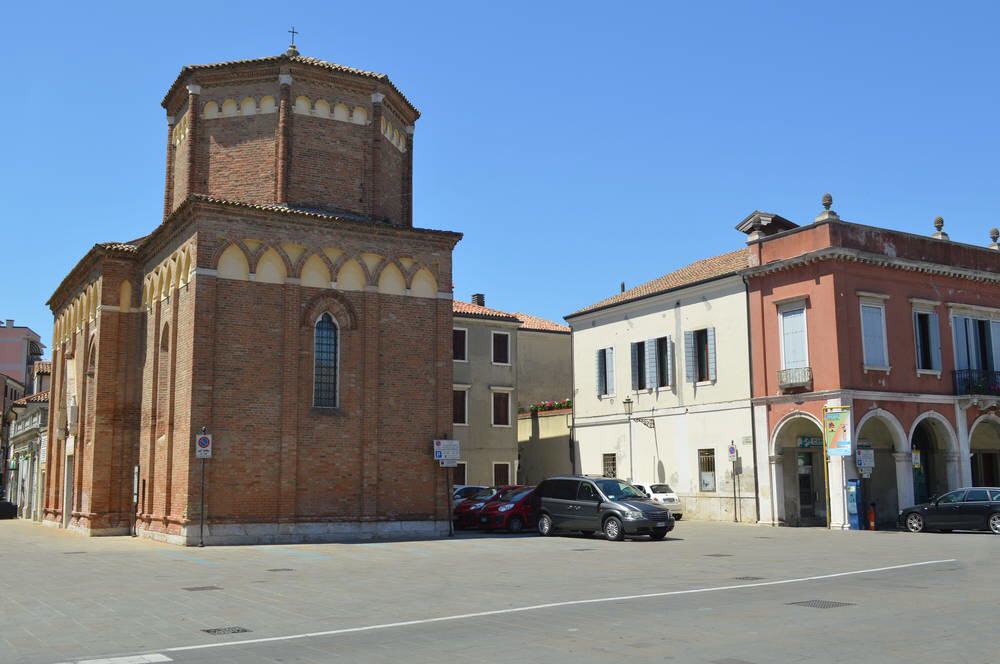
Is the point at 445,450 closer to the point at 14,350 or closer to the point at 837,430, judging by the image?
the point at 837,430

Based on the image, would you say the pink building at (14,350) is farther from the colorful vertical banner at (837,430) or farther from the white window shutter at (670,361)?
the colorful vertical banner at (837,430)

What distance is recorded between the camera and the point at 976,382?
3225 centimetres

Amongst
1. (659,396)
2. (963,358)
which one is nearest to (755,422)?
(659,396)

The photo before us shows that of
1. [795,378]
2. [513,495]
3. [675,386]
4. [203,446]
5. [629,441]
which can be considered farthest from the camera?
[629,441]

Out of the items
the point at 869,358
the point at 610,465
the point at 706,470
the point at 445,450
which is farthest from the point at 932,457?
the point at 445,450

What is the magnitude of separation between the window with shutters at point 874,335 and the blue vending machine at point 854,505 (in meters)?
3.88

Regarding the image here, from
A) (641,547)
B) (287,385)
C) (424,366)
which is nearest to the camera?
(641,547)

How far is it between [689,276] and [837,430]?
1003 cm

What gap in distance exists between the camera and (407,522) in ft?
80.8

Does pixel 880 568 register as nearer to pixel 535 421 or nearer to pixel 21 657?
pixel 21 657

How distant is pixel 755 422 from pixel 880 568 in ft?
50.9

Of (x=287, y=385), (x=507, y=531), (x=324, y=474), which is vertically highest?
(x=287, y=385)

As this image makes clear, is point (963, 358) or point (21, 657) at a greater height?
point (963, 358)

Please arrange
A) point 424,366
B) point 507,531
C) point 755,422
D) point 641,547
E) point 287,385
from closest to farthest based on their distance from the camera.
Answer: point 641,547 → point 287,385 → point 424,366 → point 507,531 → point 755,422
